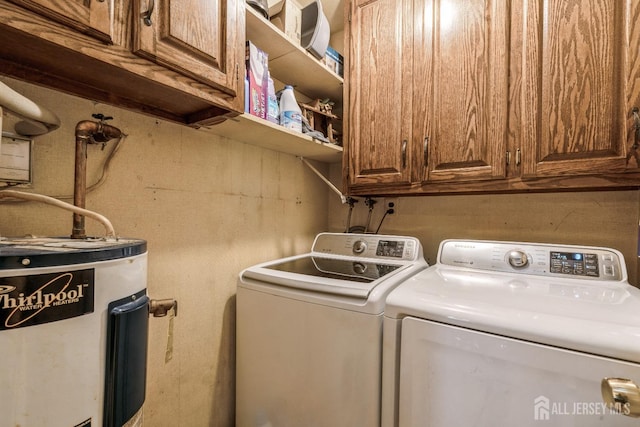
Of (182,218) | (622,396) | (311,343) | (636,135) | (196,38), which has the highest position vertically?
(196,38)

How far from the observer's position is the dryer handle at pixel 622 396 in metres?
0.58

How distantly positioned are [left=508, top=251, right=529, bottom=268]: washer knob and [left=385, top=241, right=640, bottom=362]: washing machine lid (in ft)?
0.09

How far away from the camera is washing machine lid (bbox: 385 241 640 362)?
662mm

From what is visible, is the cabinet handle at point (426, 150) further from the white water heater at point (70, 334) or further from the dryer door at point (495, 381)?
the white water heater at point (70, 334)

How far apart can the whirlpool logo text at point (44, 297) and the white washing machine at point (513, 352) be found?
2.57ft

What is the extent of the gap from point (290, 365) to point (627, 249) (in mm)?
1568

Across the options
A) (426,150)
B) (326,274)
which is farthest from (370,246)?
(426,150)

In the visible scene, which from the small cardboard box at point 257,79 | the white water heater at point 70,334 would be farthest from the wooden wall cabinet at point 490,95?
the white water heater at point 70,334

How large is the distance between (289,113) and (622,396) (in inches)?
54.9

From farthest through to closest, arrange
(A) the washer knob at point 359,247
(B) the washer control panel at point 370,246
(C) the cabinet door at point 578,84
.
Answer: (A) the washer knob at point 359,247 < (B) the washer control panel at point 370,246 < (C) the cabinet door at point 578,84

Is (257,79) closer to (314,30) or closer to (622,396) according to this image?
(314,30)

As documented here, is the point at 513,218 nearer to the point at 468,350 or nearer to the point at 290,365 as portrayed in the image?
the point at 468,350

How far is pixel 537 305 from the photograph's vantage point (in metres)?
0.82

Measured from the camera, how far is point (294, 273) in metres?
1.20
